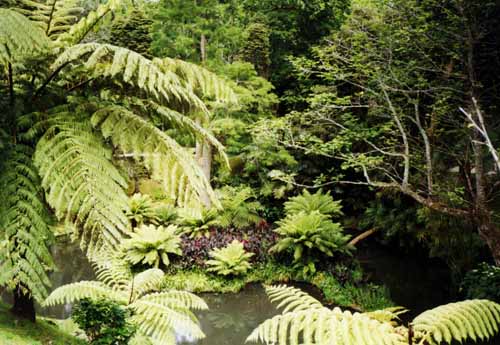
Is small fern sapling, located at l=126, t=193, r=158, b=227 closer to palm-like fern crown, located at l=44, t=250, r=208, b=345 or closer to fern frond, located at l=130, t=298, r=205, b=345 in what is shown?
palm-like fern crown, located at l=44, t=250, r=208, b=345

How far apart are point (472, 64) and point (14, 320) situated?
18.2 feet

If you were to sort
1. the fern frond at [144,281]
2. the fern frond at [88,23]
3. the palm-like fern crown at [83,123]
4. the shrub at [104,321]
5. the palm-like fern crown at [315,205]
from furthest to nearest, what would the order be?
the palm-like fern crown at [315,205]
the fern frond at [144,281]
the shrub at [104,321]
the fern frond at [88,23]
the palm-like fern crown at [83,123]

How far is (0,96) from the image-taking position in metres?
2.96

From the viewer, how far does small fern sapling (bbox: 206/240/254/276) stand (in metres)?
6.89

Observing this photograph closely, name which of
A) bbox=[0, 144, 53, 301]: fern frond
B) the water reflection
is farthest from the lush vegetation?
Answer: the water reflection

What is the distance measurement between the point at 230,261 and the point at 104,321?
3716 millimetres

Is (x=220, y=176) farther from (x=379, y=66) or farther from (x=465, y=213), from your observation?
(x=465, y=213)

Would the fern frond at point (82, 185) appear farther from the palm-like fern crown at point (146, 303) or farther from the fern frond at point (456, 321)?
the fern frond at point (456, 321)

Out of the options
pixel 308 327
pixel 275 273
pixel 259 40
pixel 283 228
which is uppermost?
pixel 259 40

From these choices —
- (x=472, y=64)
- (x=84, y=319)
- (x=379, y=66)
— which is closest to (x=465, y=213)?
(x=472, y=64)

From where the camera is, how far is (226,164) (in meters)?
3.54

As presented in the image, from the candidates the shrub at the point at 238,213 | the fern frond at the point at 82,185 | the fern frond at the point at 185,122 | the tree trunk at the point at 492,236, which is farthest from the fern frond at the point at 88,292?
the shrub at the point at 238,213

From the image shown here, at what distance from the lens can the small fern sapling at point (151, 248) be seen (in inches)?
282

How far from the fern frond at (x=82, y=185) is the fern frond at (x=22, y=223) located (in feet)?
0.42
